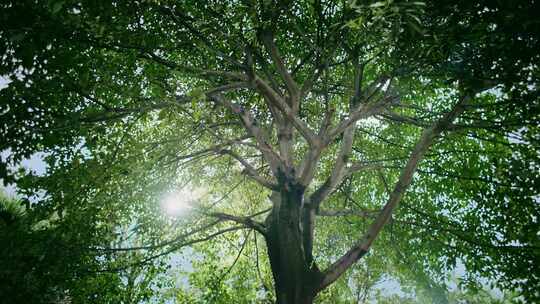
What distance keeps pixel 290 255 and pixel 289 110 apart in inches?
96.8

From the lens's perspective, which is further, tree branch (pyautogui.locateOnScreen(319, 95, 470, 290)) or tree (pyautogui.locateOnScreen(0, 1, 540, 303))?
tree branch (pyautogui.locateOnScreen(319, 95, 470, 290))

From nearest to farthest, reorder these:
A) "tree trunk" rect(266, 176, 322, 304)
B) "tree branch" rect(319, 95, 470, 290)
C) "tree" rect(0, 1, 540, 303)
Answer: "tree" rect(0, 1, 540, 303) < "tree branch" rect(319, 95, 470, 290) < "tree trunk" rect(266, 176, 322, 304)

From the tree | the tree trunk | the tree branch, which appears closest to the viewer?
the tree

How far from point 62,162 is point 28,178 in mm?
1173

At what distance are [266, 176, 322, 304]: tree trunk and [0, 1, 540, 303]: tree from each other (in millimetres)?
25

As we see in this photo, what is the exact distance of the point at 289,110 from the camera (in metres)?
5.82

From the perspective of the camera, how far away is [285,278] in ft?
18.7

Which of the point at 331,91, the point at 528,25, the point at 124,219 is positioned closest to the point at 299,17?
the point at 331,91

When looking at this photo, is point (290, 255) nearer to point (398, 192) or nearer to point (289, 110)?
point (398, 192)

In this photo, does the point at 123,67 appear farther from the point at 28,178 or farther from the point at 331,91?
the point at 331,91

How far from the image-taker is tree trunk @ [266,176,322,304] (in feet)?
18.4

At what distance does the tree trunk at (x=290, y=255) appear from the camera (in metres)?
5.61

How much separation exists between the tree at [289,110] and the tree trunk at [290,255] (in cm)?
2

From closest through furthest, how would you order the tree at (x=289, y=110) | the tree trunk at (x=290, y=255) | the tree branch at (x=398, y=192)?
the tree at (x=289, y=110)
the tree branch at (x=398, y=192)
the tree trunk at (x=290, y=255)
